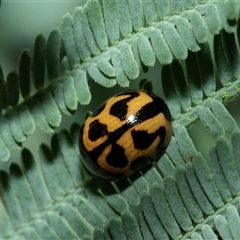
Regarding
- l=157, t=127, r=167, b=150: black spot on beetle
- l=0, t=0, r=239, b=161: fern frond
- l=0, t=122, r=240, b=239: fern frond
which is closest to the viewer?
l=0, t=122, r=240, b=239: fern frond

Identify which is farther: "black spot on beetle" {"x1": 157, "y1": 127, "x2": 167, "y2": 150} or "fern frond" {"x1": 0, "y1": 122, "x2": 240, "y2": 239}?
"black spot on beetle" {"x1": 157, "y1": 127, "x2": 167, "y2": 150}

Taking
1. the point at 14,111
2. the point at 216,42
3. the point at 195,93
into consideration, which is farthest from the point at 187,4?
the point at 14,111

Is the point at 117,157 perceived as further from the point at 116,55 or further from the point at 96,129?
the point at 116,55

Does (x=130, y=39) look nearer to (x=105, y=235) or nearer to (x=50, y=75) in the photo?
(x=50, y=75)

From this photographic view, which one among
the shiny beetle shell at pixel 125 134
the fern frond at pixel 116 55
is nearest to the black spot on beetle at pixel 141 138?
the shiny beetle shell at pixel 125 134

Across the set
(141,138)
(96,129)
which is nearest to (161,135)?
(141,138)

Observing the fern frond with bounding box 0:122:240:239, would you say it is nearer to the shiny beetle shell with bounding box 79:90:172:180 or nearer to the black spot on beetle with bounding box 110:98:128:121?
the shiny beetle shell with bounding box 79:90:172:180

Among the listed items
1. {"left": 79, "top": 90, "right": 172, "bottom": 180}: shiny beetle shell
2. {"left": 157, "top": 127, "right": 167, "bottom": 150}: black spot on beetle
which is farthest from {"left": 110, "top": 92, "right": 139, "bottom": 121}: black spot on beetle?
{"left": 157, "top": 127, "right": 167, "bottom": 150}: black spot on beetle

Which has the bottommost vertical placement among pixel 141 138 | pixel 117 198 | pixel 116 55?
pixel 117 198
